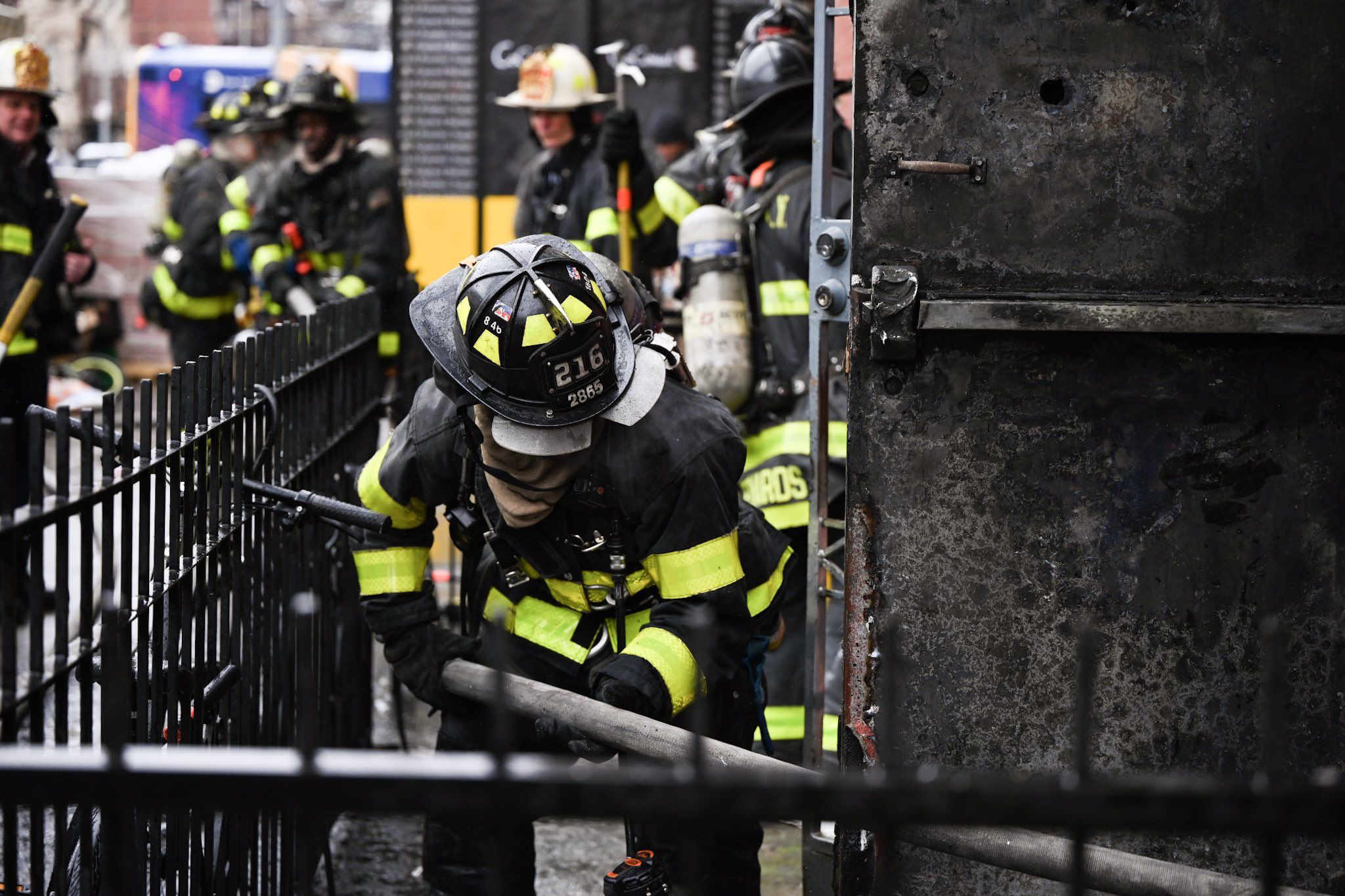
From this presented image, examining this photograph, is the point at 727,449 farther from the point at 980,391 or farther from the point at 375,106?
the point at 375,106

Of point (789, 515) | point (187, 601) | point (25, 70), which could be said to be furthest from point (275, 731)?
point (25, 70)

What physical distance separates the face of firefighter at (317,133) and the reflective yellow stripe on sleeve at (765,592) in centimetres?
514

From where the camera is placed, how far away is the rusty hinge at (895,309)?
296cm

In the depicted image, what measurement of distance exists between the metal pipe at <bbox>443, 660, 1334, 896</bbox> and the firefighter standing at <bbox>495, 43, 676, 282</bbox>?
426cm

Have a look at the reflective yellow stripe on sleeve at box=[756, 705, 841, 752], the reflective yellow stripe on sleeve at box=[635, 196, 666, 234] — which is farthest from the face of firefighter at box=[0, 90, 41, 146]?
the reflective yellow stripe on sleeve at box=[756, 705, 841, 752]

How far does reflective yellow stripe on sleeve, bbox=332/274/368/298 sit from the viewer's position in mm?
7641

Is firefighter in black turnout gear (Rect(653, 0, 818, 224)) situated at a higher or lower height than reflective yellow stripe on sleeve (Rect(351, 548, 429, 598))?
higher

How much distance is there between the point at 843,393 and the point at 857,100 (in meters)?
2.16

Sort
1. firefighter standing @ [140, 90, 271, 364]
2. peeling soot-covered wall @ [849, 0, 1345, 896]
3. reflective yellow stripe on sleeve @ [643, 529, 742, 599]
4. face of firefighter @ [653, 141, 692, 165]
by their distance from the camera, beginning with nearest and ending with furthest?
peeling soot-covered wall @ [849, 0, 1345, 896]
reflective yellow stripe on sleeve @ [643, 529, 742, 599]
firefighter standing @ [140, 90, 271, 364]
face of firefighter @ [653, 141, 692, 165]

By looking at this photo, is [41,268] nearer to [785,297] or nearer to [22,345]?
[22,345]

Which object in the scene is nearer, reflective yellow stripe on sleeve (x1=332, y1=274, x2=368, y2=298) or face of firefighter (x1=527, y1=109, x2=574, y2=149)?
reflective yellow stripe on sleeve (x1=332, y1=274, x2=368, y2=298)

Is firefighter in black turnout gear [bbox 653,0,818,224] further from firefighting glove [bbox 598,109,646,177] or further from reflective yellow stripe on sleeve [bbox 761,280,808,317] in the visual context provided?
reflective yellow stripe on sleeve [bbox 761,280,808,317]

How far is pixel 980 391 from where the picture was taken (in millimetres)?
3045

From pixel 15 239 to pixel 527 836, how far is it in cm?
451
